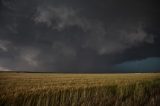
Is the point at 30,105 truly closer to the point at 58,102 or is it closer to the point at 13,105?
the point at 13,105

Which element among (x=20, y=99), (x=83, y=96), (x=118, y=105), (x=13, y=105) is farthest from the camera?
(x=83, y=96)

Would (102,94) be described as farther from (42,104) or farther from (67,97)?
(42,104)

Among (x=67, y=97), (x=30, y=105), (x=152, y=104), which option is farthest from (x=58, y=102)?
(x=152, y=104)

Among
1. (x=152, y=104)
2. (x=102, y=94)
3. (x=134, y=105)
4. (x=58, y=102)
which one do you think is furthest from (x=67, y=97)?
(x=152, y=104)

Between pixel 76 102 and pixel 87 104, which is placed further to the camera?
pixel 76 102

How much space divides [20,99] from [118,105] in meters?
3.08

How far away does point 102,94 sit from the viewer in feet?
19.1

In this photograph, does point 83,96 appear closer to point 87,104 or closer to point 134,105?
point 87,104

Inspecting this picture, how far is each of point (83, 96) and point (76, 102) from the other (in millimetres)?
574

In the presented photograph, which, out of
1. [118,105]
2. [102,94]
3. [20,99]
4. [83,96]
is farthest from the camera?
[102,94]

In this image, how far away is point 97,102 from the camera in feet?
15.9

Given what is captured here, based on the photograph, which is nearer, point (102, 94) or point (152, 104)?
point (152, 104)

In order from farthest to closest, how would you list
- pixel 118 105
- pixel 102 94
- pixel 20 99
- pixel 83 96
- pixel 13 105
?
pixel 102 94 → pixel 83 96 → pixel 20 99 → pixel 118 105 → pixel 13 105

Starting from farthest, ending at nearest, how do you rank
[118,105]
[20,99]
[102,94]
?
[102,94]
[20,99]
[118,105]
